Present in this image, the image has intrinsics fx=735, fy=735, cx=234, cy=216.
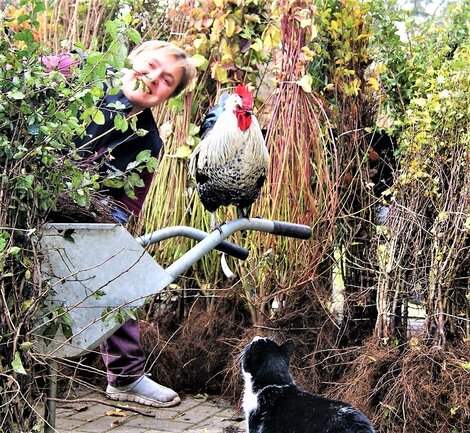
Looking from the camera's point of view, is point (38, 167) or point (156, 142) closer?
point (38, 167)

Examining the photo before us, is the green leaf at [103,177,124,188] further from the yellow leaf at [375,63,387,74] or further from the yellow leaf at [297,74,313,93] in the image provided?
the yellow leaf at [375,63,387,74]

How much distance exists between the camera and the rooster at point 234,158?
11.9ft

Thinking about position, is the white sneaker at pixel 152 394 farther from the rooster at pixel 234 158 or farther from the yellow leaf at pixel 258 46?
the yellow leaf at pixel 258 46

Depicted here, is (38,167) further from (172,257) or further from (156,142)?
(172,257)

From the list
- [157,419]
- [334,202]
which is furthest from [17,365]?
[334,202]

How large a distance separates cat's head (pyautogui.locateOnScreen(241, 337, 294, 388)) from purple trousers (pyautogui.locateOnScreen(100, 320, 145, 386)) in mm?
1251

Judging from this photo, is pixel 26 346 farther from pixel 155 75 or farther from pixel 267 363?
pixel 155 75

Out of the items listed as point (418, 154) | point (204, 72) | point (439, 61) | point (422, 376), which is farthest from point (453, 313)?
point (204, 72)

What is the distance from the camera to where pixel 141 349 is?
4348mm

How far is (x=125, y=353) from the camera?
4129mm

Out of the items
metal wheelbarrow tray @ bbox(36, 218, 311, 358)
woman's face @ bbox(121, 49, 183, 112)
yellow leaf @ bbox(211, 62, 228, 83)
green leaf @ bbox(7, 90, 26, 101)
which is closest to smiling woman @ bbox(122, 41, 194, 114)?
woman's face @ bbox(121, 49, 183, 112)

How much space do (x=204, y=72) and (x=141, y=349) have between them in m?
1.79

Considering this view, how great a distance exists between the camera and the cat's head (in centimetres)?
295

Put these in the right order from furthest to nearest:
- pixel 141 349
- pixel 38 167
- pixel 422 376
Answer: pixel 141 349 < pixel 422 376 < pixel 38 167
